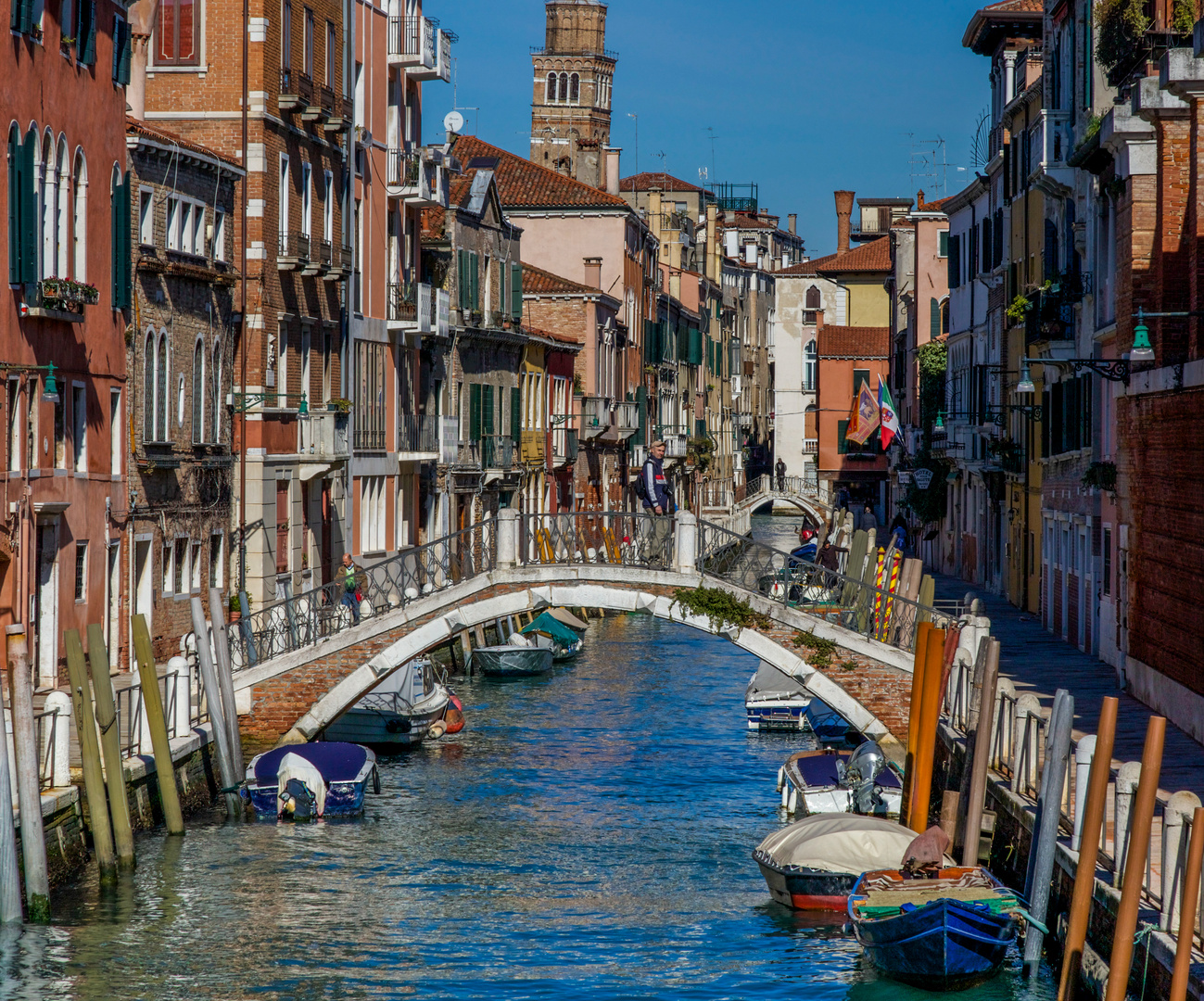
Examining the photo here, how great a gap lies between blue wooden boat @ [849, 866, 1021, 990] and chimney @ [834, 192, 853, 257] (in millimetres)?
76526

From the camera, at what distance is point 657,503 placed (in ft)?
159

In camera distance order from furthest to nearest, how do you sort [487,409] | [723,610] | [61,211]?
[487,409] < [723,610] < [61,211]

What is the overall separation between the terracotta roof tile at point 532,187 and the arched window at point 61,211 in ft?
99.2

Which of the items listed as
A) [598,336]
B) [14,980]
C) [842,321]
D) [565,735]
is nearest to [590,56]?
[842,321]

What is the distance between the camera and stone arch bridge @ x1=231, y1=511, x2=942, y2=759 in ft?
73.0

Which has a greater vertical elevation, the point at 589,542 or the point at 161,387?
the point at 161,387

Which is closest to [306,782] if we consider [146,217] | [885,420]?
[146,217]

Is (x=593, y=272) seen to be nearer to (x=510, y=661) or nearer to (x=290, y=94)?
(x=510, y=661)

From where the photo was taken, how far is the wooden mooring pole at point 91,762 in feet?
52.7

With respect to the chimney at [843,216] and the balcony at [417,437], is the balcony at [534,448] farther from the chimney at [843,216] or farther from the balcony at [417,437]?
the chimney at [843,216]

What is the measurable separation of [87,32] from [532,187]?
101 feet

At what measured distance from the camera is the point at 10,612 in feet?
63.0

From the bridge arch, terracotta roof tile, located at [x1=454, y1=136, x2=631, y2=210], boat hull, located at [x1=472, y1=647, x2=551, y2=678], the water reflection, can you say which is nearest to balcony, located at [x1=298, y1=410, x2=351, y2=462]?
the water reflection

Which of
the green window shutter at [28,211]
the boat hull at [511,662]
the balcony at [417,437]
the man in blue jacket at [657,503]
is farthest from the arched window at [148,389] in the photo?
the boat hull at [511,662]
